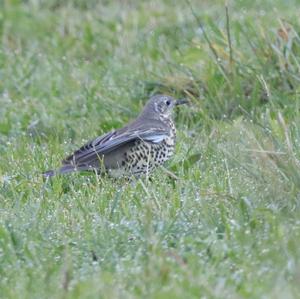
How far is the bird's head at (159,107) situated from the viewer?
7926mm

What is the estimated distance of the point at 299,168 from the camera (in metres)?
5.68

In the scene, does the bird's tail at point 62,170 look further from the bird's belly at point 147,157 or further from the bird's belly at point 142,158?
the bird's belly at point 147,157

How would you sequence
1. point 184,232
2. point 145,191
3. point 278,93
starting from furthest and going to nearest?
point 278,93 < point 145,191 < point 184,232

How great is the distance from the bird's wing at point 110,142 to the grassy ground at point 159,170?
5.3 inches

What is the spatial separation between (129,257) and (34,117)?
4.06 m

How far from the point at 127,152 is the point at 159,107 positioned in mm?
711

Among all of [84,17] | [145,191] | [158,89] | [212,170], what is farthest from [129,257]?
[84,17]

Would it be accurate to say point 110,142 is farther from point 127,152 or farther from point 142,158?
point 142,158

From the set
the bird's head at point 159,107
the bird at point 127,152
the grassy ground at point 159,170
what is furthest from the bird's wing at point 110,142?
the bird's head at point 159,107

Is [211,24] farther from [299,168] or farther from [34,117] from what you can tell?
[299,168]

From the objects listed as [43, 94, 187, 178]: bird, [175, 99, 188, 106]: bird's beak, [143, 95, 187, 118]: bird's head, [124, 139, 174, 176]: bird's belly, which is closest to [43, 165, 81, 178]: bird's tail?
[43, 94, 187, 178]: bird

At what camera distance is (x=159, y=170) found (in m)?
7.07

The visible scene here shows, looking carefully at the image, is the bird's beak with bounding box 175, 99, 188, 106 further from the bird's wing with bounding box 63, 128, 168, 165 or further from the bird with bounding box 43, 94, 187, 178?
the bird's wing with bounding box 63, 128, 168, 165

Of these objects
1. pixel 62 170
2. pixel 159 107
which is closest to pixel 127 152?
pixel 62 170
